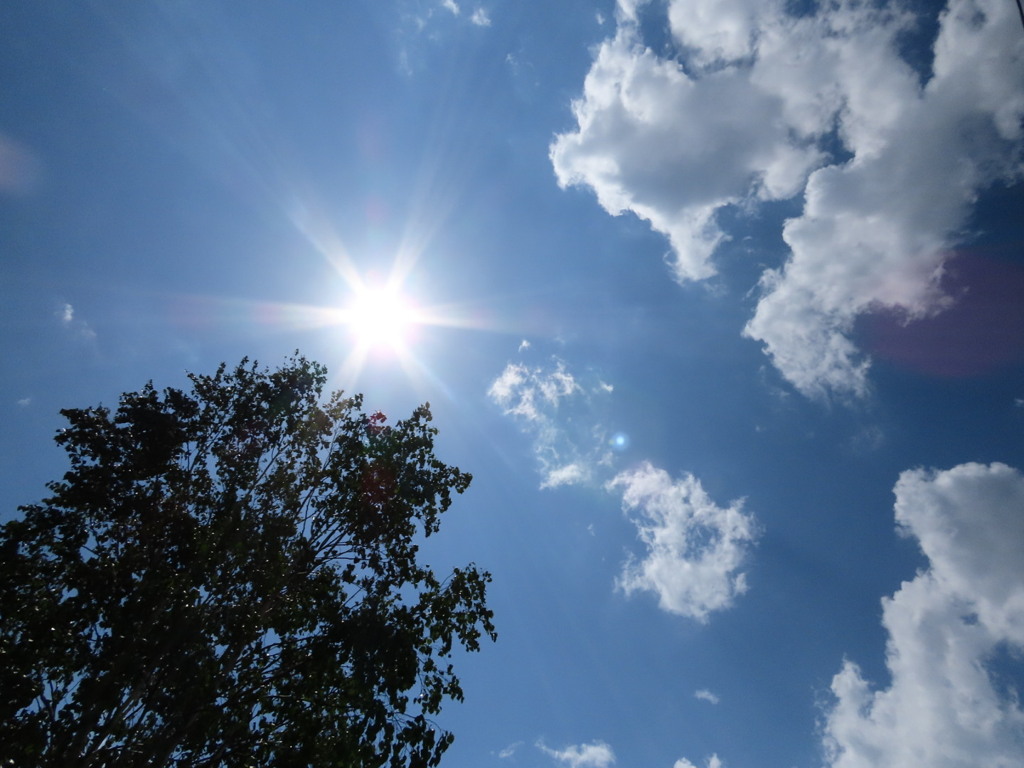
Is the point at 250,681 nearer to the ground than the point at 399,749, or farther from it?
farther from it

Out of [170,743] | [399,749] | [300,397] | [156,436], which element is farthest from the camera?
[300,397]

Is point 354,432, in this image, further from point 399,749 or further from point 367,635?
point 399,749

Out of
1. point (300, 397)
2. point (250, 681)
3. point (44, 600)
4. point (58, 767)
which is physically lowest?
point (58, 767)

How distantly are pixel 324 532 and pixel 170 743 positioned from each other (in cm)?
553

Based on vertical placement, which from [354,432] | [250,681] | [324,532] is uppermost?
[354,432]

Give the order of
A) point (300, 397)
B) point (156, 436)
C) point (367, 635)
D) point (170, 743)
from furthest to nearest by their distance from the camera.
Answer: point (300, 397)
point (156, 436)
point (367, 635)
point (170, 743)

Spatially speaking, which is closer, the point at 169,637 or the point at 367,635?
the point at 169,637

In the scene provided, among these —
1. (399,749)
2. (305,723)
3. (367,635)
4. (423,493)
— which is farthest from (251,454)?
(399,749)

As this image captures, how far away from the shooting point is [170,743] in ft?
36.9

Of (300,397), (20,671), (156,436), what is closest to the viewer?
(20,671)

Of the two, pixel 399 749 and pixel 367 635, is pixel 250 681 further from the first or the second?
pixel 399 749

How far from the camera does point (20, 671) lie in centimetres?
1048

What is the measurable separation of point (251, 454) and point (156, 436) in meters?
2.50

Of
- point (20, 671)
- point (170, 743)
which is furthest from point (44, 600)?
point (170, 743)
